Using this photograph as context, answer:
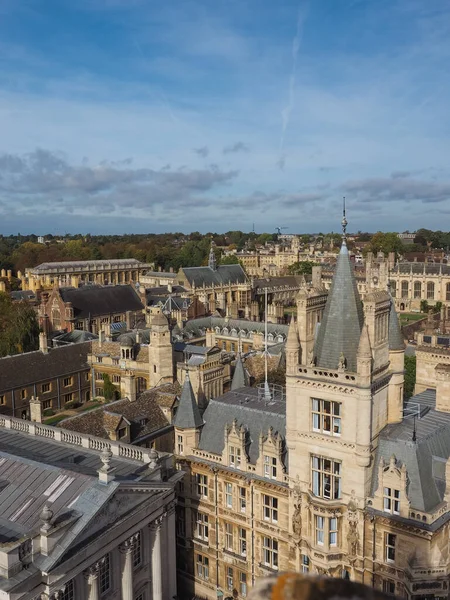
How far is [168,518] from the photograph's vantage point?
29812 millimetres

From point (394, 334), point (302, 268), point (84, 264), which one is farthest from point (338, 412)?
point (302, 268)

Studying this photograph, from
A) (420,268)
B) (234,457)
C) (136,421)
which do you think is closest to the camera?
(234,457)

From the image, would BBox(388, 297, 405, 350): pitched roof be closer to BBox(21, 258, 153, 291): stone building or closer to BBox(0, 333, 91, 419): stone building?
BBox(0, 333, 91, 419): stone building

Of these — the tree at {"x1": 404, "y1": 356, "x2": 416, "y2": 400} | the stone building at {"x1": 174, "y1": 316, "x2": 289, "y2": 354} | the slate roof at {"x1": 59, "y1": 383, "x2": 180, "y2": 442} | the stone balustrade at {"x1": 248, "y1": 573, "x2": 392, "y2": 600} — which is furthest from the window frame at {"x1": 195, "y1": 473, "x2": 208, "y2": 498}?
the stone building at {"x1": 174, "y1": 316, "x2": 289, "y2": 354}

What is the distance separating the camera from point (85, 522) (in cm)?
2320

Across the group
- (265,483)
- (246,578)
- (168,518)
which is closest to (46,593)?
(168,518)

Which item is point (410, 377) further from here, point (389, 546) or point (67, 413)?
point (67, 413)

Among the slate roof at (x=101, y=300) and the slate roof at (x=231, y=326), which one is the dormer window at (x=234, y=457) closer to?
the slate roof at (x=231, y=326)

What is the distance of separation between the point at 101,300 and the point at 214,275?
38745 mm

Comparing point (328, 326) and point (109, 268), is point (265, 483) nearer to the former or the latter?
point (328, 326)

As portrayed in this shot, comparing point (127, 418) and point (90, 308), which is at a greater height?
point (90, 308)

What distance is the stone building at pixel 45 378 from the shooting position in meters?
62.6

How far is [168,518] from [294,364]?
1071 cm

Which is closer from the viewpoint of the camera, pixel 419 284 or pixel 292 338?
pixel 292 338
